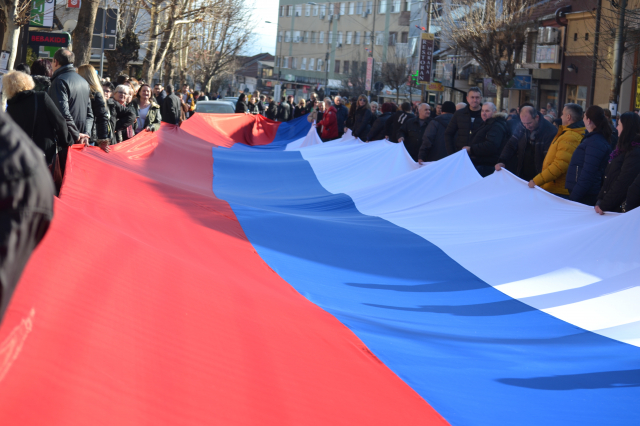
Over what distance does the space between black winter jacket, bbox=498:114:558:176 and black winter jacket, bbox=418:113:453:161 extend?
2436 mm

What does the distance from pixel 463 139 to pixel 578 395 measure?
23.3 ft

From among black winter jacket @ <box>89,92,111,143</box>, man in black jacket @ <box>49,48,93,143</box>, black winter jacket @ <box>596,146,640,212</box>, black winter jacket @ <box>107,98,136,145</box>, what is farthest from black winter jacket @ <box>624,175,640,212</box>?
black winter jacket @ <box>107,98,136,145</box>

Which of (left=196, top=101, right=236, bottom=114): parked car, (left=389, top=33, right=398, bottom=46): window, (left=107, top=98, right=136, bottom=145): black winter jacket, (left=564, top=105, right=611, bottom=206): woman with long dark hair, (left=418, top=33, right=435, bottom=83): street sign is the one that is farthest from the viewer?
(left=389, top=33, right=398, bottom=46): window

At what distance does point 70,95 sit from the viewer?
782 cm

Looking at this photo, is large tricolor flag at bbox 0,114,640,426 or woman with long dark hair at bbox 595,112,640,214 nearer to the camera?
large tricolor flag at bbox 0,114,640,426

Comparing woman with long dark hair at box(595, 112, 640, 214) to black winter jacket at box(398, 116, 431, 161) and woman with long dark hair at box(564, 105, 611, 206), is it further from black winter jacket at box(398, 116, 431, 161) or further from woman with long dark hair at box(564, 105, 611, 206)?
black winter jacket at box(398, 116, 431, 161)

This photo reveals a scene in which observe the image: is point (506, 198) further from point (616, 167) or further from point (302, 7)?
point (302, 7)

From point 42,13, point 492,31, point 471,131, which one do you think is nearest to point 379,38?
point 492,31

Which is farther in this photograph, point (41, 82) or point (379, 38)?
point (379, 38)

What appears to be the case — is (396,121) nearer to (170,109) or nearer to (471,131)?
(471,131)

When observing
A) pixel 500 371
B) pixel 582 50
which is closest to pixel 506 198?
pixel 500 371

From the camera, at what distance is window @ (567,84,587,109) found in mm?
30094

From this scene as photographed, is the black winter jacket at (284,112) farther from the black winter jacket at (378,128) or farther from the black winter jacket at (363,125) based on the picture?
the black winter jacket at (378,128)

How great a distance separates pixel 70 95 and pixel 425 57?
31.5 metres
